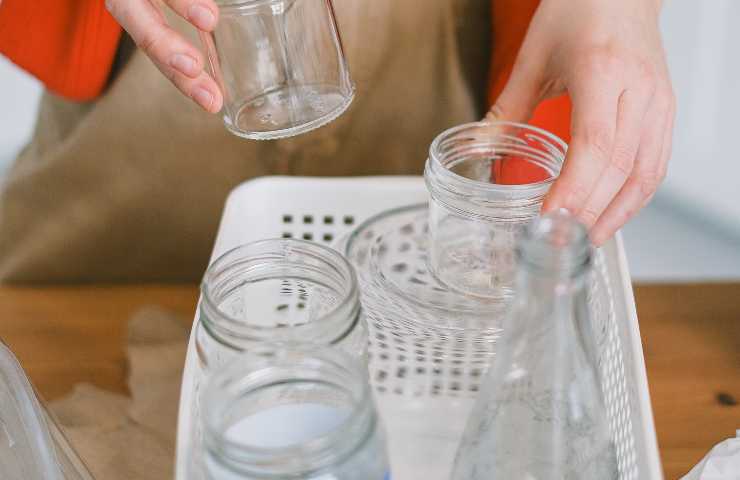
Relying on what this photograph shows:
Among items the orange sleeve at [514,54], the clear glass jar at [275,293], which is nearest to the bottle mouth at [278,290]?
the clear glass jar at [275,293]

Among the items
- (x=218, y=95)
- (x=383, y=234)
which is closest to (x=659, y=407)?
(x=383, y=234)

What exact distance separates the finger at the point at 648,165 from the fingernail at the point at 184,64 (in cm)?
19

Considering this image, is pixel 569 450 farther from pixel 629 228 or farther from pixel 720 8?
pixel 629 228

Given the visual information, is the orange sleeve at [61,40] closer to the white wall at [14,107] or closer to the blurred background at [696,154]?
the blurred background at [696,154]

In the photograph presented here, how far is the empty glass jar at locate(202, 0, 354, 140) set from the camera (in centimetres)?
40

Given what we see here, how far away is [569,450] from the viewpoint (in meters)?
0.30

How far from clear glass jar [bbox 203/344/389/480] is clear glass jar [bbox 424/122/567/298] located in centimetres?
13

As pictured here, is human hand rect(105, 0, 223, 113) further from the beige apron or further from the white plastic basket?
the beige apron

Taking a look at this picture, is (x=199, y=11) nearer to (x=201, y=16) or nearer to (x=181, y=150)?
(x=201, y=16)

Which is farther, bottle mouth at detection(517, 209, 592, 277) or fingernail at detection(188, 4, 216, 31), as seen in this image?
fingernail at detection(188, 4, 216, 31)

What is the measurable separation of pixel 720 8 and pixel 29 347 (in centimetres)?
78

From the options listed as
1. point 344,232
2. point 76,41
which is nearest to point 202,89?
point 344,232

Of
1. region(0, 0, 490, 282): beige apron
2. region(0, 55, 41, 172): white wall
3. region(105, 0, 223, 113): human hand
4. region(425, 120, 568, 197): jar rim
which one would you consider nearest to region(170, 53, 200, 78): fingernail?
region(105, 0, 223, 113): human hand

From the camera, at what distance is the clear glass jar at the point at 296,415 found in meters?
0.24
